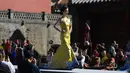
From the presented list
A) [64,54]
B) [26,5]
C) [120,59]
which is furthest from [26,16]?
[64,54]

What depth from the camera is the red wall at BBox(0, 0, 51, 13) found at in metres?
29.6

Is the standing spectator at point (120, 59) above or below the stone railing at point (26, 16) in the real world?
below

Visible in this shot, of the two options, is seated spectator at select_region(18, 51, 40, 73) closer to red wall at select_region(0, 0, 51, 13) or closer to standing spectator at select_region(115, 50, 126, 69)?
standing spectator at select_region(115, 50, 126, 69)

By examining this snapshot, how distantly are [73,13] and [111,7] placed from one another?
3.23m

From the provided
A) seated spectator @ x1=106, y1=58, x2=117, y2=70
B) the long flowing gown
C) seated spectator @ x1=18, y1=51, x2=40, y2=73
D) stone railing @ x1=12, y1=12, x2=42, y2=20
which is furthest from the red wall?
seated spectator @ x1=18, y1=51, x2=40, y2=73

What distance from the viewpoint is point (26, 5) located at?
3088 centimetres

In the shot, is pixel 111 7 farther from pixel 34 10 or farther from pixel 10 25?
pixel 10 25

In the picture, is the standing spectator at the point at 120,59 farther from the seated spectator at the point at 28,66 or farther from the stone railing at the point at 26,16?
the stone railing at the point at 26,16

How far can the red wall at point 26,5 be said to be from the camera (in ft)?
97.0

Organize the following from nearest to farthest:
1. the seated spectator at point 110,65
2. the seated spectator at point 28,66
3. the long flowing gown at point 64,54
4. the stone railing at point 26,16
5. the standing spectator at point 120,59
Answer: the seated spectator at point 28,66 → the long flowing gown at point 64,54 → the seated spectator at point 110,65 → the standing spectator at point 120,59 → the stone railing at point 26,16

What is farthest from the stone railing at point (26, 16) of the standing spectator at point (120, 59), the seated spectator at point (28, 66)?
the seated spectator at point (28, 66)

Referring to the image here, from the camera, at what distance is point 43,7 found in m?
32.0

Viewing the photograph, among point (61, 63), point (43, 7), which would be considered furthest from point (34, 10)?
point (61, 63)

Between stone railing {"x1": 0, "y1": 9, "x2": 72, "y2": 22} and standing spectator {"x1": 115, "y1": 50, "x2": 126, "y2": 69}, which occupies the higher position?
stone railing {"x1": 0, "y1": 9, "x2": 72, "y2": 22}
